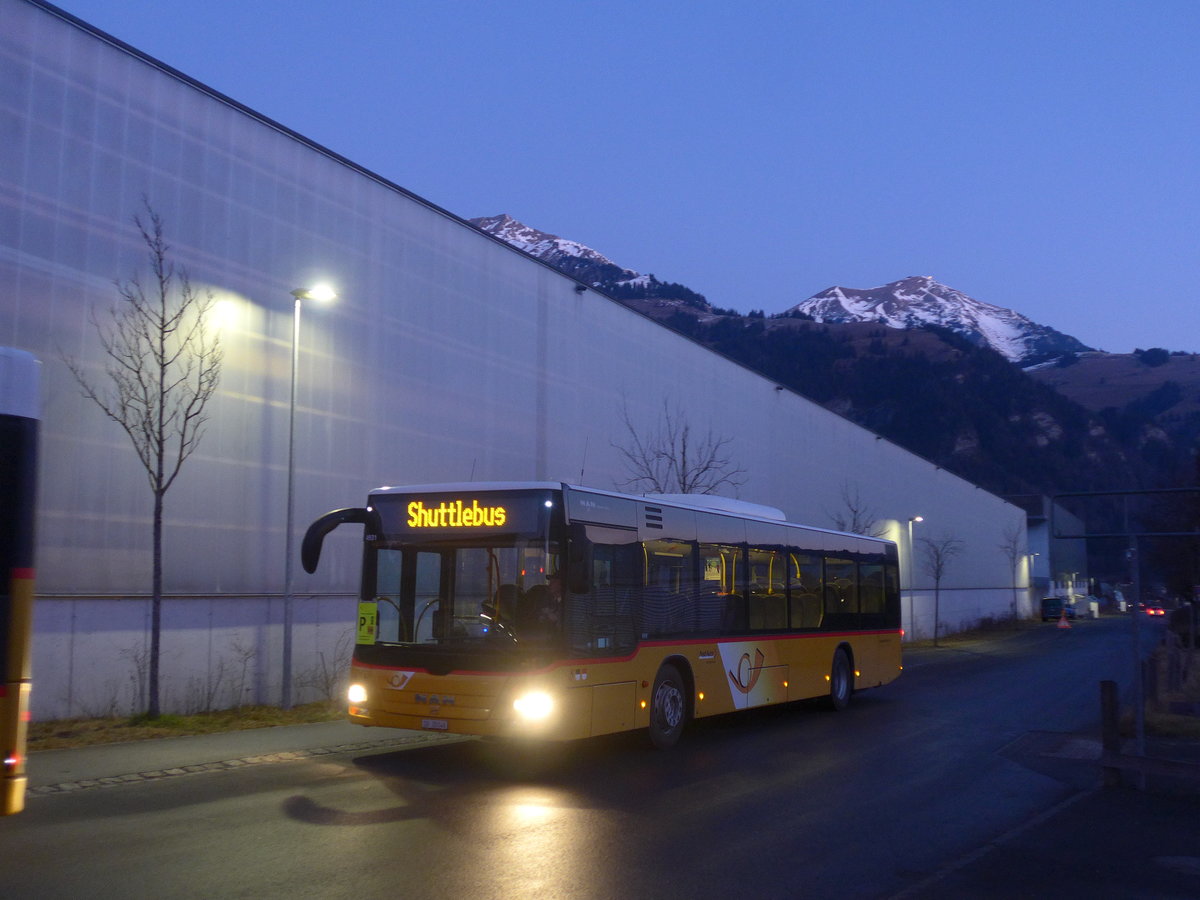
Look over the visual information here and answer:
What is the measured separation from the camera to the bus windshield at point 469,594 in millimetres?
11406

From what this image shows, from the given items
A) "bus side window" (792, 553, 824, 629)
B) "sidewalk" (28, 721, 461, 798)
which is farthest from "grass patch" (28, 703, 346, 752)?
"bus side window" (792, 553, 824, 629)

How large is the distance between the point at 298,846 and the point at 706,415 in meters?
29.6

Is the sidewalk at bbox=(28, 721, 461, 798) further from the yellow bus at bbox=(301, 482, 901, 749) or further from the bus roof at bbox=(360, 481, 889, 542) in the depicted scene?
the bus roof at bbox=(360, 481, 889, 542)

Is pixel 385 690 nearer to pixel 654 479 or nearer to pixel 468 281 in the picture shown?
pixel 468 281

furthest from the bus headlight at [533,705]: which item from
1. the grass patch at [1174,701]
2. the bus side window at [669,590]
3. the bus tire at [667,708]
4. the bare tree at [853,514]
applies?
the bare tree at [853,514]

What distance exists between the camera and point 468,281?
24.6 metres

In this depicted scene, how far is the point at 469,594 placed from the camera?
1166cm

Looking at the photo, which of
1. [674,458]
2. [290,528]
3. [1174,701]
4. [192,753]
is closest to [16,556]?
[192,753]

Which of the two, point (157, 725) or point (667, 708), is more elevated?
point (667, 708)

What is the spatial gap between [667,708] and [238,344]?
9.55m

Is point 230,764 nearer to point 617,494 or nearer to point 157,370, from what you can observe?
point 617,494

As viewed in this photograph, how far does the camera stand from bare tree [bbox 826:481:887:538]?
1857 inches

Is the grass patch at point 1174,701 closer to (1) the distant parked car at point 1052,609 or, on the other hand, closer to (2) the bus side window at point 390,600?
(2) the bus side window at point 390,600

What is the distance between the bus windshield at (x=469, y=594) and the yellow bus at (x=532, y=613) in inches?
0.5
